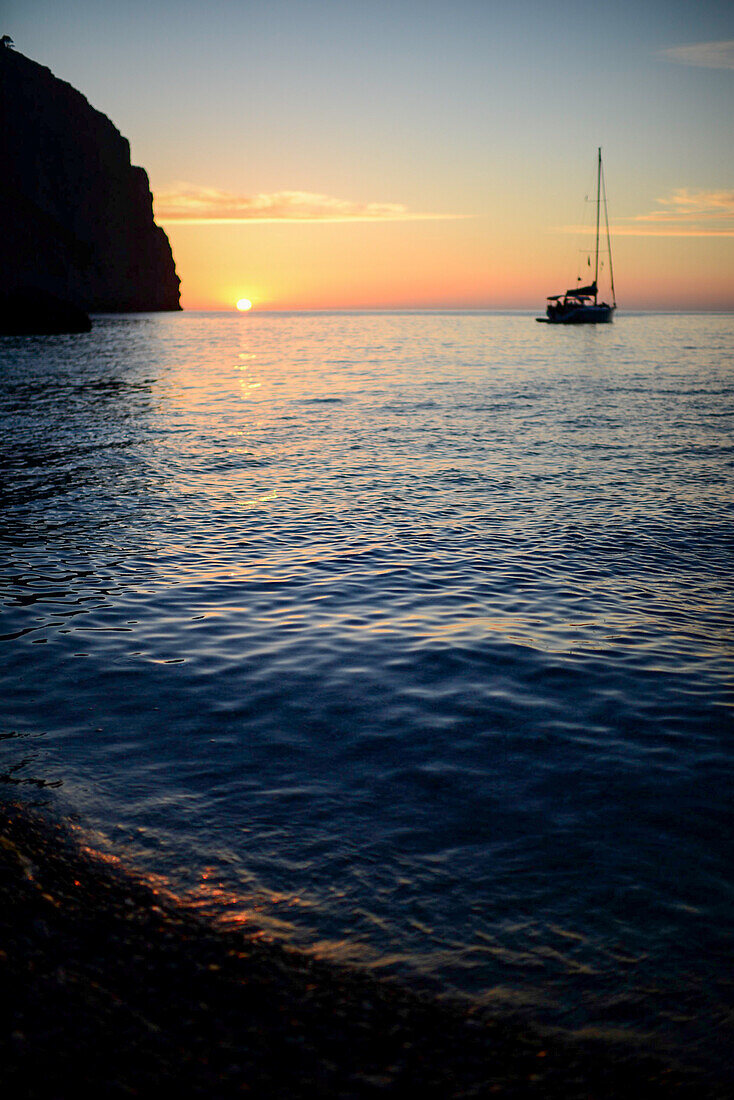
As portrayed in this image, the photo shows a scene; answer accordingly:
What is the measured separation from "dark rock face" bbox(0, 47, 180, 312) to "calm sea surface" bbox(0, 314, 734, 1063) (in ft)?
436

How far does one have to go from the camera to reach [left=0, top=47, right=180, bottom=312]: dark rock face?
453ft

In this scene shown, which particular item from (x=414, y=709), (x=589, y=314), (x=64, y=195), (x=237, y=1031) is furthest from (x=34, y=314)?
(x=237, y=1031)

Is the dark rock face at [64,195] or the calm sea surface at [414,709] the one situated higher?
the dark rock face at [64,195]

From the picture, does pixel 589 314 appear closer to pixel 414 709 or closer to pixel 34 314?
pixel 34 314

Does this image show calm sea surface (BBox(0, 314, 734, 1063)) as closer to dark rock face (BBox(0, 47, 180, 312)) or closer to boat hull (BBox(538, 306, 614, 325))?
boat hull (BBox(538, 306, 614, 325))

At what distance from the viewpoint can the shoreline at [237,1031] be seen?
9.96ft

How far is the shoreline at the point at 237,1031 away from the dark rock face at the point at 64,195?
14257 cm

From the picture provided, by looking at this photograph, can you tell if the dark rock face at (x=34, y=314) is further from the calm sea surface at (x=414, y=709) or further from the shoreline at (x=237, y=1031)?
the shoreline at (x=237, y=1031)

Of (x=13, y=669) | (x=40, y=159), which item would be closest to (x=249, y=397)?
(x=13, y=669)

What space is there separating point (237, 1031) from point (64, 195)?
174441 mm

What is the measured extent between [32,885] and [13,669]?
4.01 m

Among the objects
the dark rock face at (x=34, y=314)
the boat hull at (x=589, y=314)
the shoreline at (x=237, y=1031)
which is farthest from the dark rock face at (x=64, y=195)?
the shoreline at (x=237, y=1031)

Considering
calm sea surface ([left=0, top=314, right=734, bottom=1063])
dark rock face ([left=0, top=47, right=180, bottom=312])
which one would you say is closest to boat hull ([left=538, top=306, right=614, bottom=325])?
dark rock face ([left=0, top=47, right=180, bottom=312])

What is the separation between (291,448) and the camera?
23078mm
